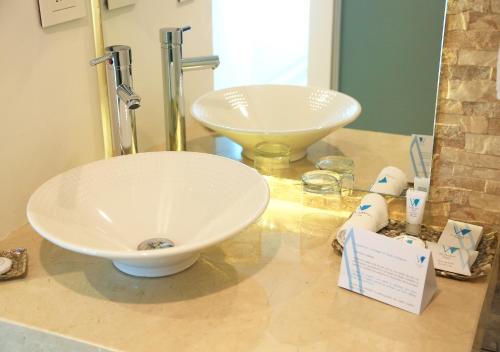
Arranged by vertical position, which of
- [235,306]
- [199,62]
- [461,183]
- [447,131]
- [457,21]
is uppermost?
[457,21]

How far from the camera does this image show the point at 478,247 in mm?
1270

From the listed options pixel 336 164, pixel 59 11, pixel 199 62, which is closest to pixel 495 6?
pixel 336 164

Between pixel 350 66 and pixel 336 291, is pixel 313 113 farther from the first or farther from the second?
pixel 336 291

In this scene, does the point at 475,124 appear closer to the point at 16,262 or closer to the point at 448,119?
the point at 448,119

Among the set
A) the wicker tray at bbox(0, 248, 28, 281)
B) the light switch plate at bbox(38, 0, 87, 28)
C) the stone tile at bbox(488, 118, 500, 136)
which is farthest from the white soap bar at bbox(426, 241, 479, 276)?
the light switch plate at bbox(38, 0, 87, 28)

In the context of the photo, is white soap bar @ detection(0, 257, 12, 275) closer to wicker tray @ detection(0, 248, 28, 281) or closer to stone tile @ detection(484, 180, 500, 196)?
wicker tray @ detection(0, 248, 28, 281)

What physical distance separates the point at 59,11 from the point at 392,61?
28.9 inches

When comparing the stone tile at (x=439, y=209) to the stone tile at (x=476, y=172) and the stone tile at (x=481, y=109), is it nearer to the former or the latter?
the stone tile at (x=476, y=172)

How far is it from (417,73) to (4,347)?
3.24 ft

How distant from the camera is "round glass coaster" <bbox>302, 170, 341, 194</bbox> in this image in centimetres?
146

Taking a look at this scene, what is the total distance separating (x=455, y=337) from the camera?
1.02 m

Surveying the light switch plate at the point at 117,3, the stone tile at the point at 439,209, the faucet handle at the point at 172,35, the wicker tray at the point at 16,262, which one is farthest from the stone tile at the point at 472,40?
the wicker tray at the point at 16,262

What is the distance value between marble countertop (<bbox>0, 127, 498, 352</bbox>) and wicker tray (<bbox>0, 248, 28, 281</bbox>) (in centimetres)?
2

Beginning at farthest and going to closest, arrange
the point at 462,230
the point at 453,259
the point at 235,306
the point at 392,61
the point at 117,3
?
the point at 117,3 < the point at 392,61 < the point at 462,230 < the point at 453,259 < the point at 235,306
